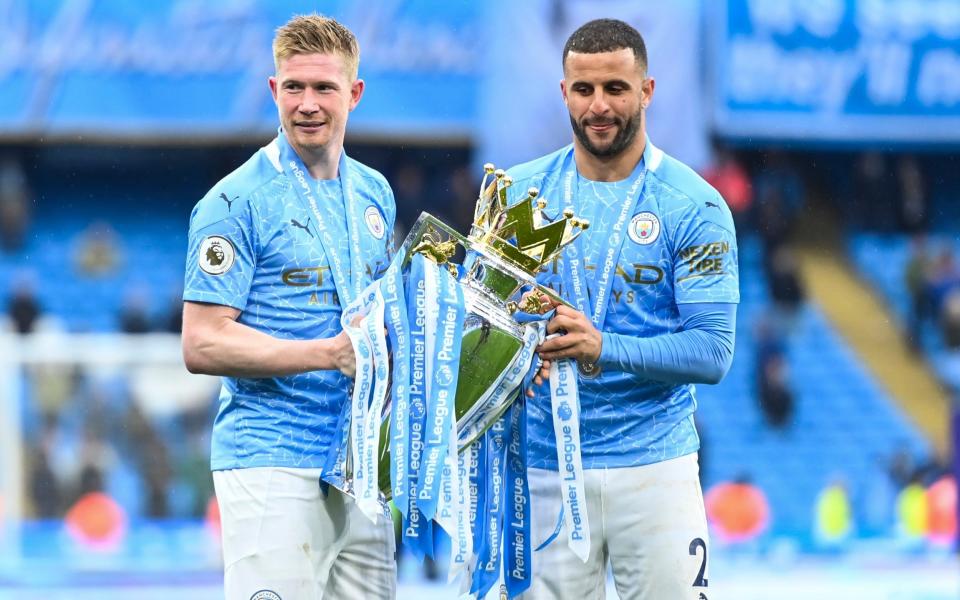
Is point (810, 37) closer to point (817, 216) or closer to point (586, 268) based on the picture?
point (817, 216)

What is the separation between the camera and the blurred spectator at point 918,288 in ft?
47.2

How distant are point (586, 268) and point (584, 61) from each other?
1.60 ft

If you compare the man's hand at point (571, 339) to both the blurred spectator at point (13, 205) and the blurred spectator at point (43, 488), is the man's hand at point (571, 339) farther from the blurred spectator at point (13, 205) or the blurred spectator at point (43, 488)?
the blurred spectator at point (13, 205)

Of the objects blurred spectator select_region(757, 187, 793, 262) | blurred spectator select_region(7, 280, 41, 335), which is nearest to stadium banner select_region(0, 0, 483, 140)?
blurred spectator select_region(7, 280, 41, 335)

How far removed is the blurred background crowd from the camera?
43.9ft

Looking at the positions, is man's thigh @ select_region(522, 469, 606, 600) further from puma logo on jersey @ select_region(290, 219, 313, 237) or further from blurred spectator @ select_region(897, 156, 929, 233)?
blurred spectator @ select_region(897, 156, 929, 233)

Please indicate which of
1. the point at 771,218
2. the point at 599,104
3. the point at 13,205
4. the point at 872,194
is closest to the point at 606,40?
the point at 599,104

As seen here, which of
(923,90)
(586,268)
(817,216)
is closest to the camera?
(586,268)

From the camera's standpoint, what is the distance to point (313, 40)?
351 centimetres

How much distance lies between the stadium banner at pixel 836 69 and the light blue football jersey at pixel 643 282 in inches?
417

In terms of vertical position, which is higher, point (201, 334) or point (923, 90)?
point (923, 90)

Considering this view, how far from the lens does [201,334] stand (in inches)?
134

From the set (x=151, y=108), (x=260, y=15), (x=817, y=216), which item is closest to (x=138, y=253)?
(x=151, y=108)

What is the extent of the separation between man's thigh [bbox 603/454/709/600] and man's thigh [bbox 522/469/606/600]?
0.11 feet
